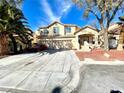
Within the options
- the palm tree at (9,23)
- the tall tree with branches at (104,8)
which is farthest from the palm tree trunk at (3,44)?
the tall tree with branches at (104,8)

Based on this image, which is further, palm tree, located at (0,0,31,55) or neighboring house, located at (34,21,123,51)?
neighboring house, located at (34,21,123,51)

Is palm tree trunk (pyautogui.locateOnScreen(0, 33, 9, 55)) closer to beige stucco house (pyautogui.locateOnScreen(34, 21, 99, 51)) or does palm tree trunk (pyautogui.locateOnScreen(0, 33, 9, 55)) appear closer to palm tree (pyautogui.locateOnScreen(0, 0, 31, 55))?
palm tree (pyautogui.locateOnScreen(0, 0, 31, 55))

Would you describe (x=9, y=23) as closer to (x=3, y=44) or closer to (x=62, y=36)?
(x=3, y=44)

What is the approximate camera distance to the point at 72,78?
845 cm

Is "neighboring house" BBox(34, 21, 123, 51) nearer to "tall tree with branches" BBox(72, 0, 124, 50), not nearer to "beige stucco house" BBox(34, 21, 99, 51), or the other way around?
"beige stucco house" BBox(34, 21, 99, 51)

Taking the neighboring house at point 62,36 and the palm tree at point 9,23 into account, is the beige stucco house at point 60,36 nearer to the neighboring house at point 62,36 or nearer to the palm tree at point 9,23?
the neighboring house at point 62,36

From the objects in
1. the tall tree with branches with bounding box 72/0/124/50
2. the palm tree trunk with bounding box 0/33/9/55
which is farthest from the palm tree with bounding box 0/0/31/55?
the tall tree with branches with bounding box 72/0/124/50

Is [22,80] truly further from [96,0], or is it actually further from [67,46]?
[67,46]

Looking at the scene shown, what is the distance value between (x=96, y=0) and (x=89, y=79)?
1555 cm

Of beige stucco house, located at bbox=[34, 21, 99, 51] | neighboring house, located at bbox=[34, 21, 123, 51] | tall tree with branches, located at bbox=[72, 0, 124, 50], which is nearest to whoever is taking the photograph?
tall tree with branches, located at bbox=[72, 0, 124, 50]

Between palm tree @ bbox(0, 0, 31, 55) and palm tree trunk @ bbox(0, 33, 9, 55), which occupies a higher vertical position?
palm tree @ bbox(0, 0, 31, 55)

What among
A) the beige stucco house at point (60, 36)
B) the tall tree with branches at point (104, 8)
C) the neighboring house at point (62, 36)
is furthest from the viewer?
the beige stucco house at point (60, 36)

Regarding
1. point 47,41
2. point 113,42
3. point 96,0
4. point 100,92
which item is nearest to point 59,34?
point 47,41

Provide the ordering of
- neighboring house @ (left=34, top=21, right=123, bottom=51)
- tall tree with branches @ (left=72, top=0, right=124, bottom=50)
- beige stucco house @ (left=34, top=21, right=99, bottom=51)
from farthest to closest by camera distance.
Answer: beige stucco house @ (left=34, top=21, right=99, bottom=51)
neighboring house @ (left=34, top=21, right=123, bottom=51)
tall tree with branches @ (left=72, top=0, right=124, bottom=50)
